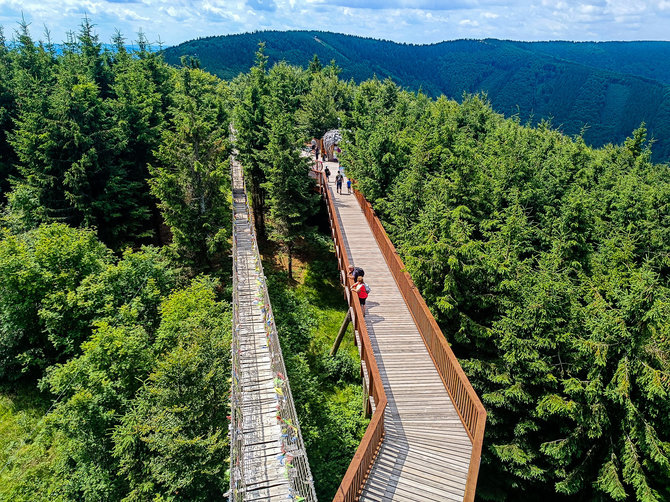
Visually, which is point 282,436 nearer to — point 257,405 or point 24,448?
point 257,405

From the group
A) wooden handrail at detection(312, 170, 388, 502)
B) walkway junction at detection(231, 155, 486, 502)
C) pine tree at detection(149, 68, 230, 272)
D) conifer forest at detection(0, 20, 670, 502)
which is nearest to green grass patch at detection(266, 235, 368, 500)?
conifer forest at detection(0, 20, 670, 502)

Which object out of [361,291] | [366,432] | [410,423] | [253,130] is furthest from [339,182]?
[366,432]

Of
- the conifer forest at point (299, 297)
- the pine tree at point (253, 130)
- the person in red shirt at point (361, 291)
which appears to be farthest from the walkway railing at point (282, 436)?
the pine tree at point (253, 130)

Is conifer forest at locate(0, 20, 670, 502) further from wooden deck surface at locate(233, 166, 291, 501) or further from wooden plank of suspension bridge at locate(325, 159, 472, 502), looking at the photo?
wooden plank of suspension bridge at locate(325, 159, 472, 502)

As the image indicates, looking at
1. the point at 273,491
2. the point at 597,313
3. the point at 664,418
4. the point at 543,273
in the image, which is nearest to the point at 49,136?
the point at 273,491

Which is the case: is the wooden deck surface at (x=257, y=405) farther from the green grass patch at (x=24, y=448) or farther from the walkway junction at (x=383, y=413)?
the green grass patch at (x=24, y=448)
